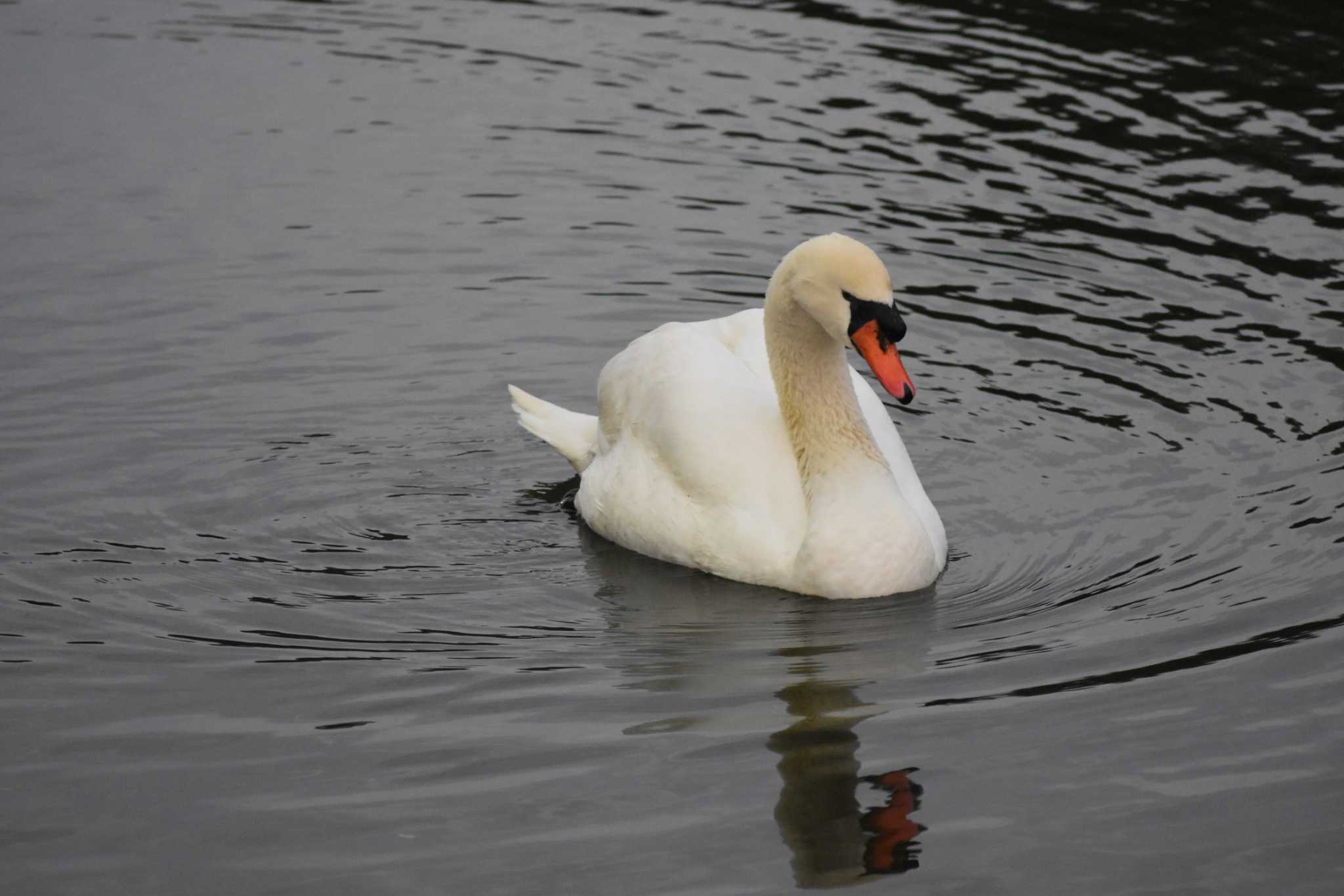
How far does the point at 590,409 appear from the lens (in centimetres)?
1139

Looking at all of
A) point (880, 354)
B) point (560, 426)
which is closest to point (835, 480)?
point (880, 354)

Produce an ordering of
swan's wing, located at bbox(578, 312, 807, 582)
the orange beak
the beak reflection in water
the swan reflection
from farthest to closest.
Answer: swan's wing, located at bbox(578, 312, 807, 582), the orange beak, the swan reflection, the beak reflection in water

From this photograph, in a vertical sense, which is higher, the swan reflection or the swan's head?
the swan's head

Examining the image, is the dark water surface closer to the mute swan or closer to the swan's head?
the mute swan

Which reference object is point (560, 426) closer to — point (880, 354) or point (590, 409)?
point (590, 409)

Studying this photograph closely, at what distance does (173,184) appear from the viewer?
1445cm

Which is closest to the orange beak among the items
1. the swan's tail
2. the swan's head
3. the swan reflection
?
the swan's head

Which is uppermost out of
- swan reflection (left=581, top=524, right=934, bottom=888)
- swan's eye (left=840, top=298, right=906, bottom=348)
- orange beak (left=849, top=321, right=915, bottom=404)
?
swan's eye (left=840, top=298, right=906, bottom=348)

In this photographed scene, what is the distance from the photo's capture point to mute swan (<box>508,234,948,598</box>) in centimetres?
859

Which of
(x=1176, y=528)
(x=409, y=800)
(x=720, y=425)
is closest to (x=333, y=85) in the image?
(x=720, y=425)

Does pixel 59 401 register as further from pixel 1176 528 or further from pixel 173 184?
pixel 1176 528

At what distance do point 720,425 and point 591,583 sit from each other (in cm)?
99

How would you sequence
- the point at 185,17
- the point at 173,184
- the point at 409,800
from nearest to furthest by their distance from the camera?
the point at 409,800
the point at 173,184
the point at 185,17

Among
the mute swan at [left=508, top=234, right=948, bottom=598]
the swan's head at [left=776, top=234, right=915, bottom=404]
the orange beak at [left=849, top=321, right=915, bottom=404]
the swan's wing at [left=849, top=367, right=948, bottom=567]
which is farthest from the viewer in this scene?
the swan's wing at [left=849, top=367, right=948, bottom=567]
